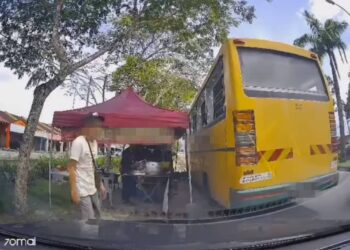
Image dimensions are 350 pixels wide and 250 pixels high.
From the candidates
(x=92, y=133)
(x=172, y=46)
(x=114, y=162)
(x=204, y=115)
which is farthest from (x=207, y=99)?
(x=92, y=133)

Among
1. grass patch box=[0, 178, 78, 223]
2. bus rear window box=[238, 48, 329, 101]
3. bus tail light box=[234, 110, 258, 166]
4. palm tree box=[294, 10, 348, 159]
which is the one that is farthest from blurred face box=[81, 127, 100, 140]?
palm tree box=[294, 10, 348, 159]

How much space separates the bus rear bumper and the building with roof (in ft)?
6.58

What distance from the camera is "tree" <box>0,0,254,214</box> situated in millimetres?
5266

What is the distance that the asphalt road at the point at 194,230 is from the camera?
2611 millimetres

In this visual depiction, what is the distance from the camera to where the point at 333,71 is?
3697mm

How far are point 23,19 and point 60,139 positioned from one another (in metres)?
1.35

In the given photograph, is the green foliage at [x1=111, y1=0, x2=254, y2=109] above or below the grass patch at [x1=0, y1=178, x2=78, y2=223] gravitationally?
above

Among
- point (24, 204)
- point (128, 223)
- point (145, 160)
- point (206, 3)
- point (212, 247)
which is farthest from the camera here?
point (206, 3)

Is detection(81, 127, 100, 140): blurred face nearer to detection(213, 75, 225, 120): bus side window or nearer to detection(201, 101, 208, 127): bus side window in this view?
detection(213, 75, 225, 120): bus side window

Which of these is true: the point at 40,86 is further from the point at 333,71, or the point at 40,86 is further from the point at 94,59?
the point at 333,71

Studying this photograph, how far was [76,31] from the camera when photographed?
5734 mm

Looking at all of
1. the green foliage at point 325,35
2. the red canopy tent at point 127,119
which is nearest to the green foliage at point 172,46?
the red canopy tent at point 127,119

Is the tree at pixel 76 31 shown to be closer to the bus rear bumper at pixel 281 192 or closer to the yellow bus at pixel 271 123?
the yellow bus at pixel 271 123

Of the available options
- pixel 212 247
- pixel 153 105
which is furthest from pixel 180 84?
pixel 212 247
